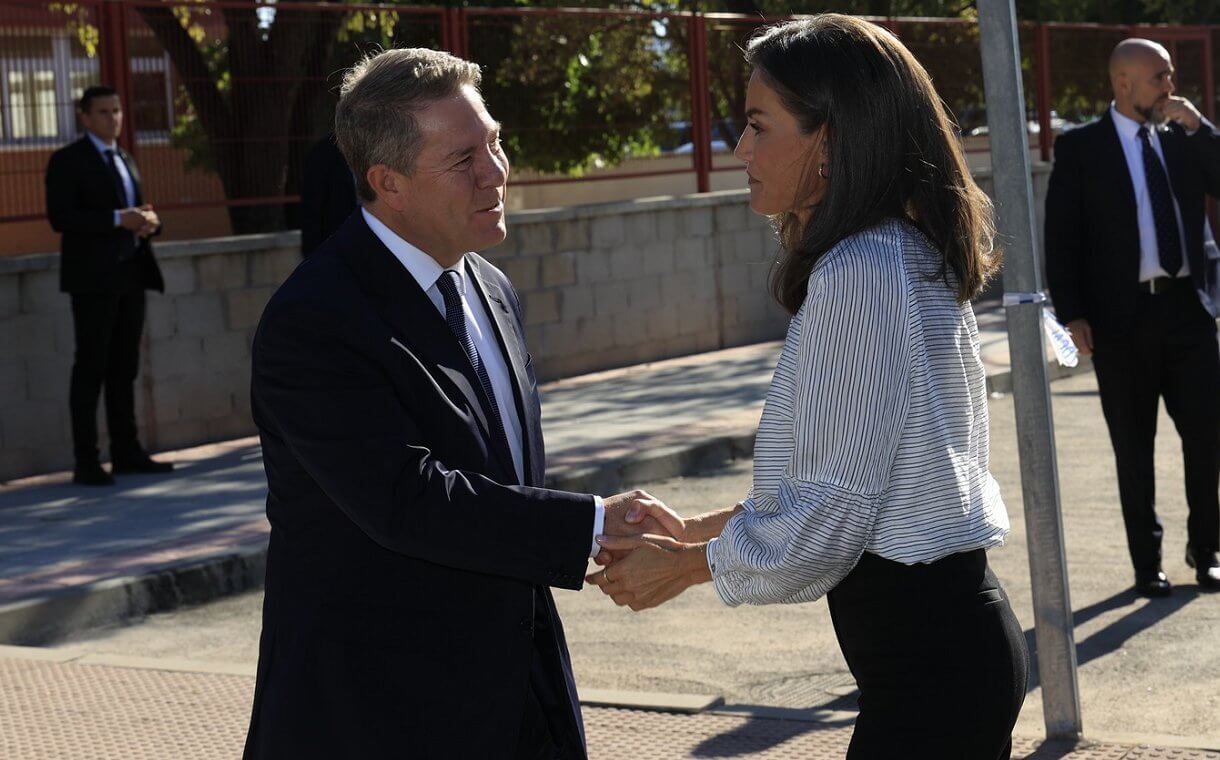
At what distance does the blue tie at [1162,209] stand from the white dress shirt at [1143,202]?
0.04 ft

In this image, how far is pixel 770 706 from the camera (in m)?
5.46

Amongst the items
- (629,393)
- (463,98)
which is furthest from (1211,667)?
(629,393)

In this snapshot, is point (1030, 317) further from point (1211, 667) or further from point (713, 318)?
point (713, 318)

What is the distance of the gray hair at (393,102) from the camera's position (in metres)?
2.87

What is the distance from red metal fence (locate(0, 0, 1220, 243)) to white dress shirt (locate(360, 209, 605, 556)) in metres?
8.03

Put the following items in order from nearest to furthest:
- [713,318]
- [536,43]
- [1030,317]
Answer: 1. [1030,317]
2. [536,43]
3. [713,318]

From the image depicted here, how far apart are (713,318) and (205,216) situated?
5.33 metres

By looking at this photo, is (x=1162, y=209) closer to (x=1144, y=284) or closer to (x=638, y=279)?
(x=1144, y=284)

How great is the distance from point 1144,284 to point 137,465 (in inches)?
227

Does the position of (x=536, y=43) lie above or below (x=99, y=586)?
above

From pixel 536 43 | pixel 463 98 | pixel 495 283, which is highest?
pixel 536 43

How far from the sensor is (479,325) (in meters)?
3.05

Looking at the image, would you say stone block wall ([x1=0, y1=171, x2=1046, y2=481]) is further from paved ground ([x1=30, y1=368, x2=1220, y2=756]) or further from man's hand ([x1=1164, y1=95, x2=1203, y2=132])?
man's hand ([x1=1164, y1=95, x2=1203, y2=132])

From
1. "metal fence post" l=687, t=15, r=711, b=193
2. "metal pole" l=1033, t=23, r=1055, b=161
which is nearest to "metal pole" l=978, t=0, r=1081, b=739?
"metal fence post" l=687, t=15, r=711, b=193
